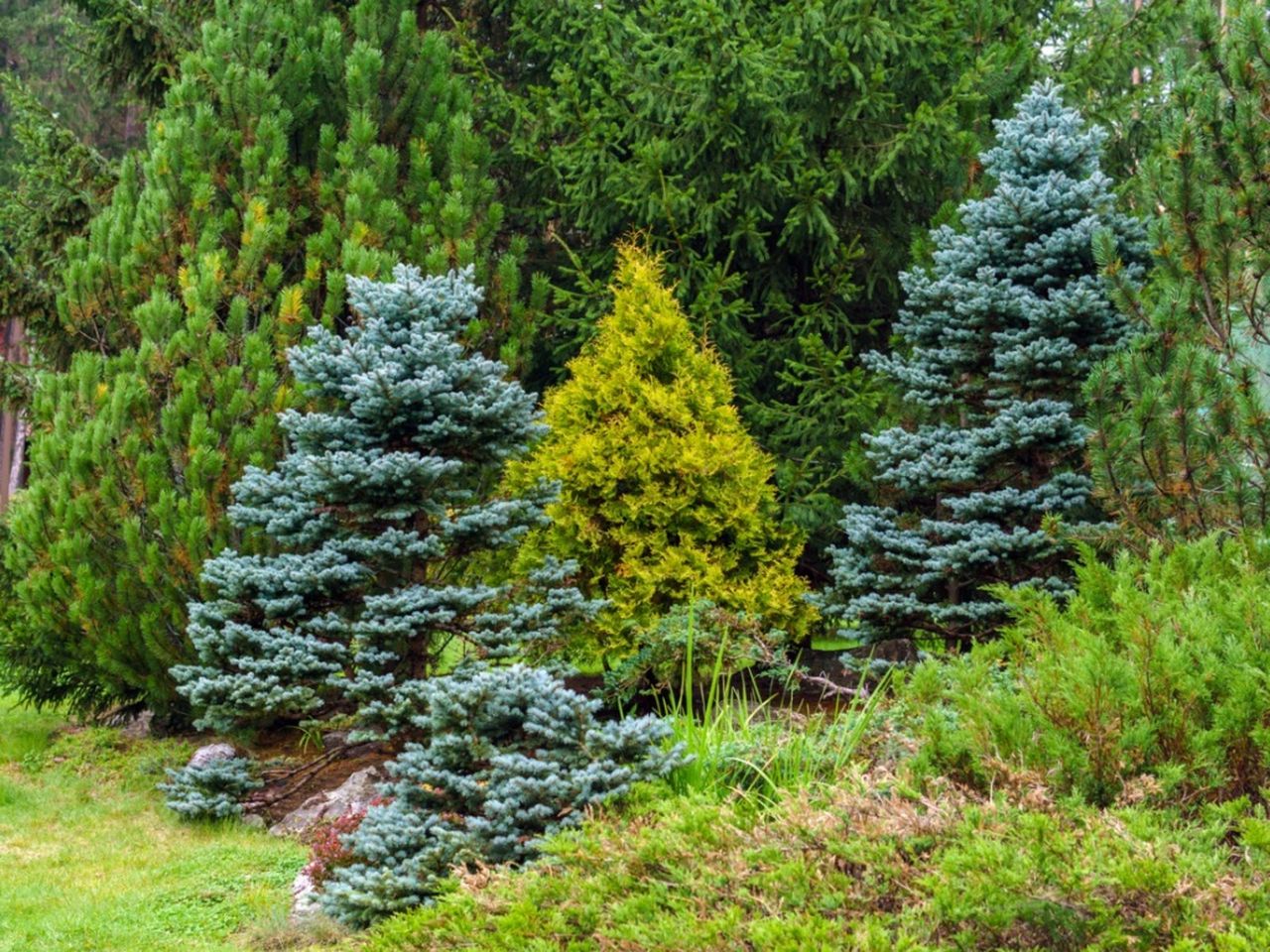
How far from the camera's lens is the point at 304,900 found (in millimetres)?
4770

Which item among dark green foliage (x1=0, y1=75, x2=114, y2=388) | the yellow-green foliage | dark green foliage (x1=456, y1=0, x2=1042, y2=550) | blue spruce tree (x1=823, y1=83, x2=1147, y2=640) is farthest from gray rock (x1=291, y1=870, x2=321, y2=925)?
dark green foliage (x1=0, y1=75, x2=114, y2=388)

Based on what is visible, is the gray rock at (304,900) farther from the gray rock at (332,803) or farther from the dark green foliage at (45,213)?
the dark green foliage at (45,213)

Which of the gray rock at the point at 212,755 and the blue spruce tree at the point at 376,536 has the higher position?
the blue spruce tree at the point at 376,536

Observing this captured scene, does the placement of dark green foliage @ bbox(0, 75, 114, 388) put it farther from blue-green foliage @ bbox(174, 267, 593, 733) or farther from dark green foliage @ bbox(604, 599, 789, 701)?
dark green foliage @ bbox(604, 599, 789, 701)

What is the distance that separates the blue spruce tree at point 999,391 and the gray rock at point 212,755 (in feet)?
11.5

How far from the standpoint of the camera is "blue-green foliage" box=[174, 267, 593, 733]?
Answer: 6176 mm

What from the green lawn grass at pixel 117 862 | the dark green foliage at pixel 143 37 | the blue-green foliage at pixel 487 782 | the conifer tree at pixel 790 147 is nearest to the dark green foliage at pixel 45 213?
the dark green foliage at pixel 143 37

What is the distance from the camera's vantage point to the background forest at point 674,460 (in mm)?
3701

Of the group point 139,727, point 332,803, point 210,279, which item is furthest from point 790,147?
point 139,727

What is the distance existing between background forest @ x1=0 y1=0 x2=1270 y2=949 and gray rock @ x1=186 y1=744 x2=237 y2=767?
7 cm

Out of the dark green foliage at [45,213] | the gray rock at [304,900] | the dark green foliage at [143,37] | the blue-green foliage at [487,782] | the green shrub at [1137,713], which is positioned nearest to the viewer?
the green shrub at [1137,713]

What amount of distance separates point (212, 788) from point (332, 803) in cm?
66

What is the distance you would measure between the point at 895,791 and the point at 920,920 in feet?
2.03

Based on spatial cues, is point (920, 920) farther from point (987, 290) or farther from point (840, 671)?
point (840, 671)
